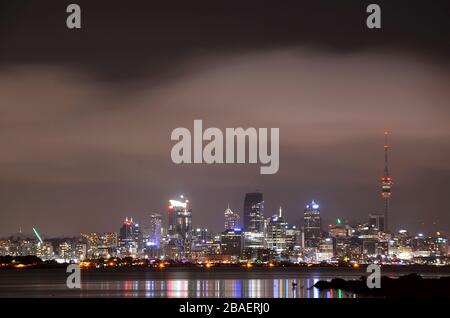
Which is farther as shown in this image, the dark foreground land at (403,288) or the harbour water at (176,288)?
the harbour water at (176,288)

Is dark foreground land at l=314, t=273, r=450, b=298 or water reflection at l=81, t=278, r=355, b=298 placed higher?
dark foreground land at l=314, t=273, r=450, b=298

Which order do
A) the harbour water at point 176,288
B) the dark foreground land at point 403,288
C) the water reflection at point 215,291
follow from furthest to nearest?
the harbour water at point 176,288 < the water reflection at point 215,291 < the dark foreground land at point 403,288

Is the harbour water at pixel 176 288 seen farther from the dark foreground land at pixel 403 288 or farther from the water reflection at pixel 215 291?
the dark foreground land at pixel 403 288

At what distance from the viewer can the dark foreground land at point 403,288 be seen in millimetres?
65062

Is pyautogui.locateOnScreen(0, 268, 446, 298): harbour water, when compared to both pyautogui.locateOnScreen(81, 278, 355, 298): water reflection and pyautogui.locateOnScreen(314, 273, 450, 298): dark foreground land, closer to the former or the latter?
pyautogui.locateOnScreen(81, 278, 355, 298): water reflection

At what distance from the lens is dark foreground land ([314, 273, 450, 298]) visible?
2562 inches

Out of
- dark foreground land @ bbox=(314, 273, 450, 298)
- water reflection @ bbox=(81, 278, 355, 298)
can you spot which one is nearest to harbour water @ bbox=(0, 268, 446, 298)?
water reflection @ bbox=(81, 278, 355, 298)

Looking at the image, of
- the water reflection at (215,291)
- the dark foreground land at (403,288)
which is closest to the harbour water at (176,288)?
the water reflection at (215,291)

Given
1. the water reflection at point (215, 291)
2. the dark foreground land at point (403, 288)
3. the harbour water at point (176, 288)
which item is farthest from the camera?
the harbour water at point (176, 288)

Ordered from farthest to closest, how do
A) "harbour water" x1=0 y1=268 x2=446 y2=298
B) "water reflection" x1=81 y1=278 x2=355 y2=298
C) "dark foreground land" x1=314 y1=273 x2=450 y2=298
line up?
"harbour water" x1=0 y1=268 x2=446 y2=298, "water reflection" x1=81 y1=278 x2=355 y2=298, "dark foreground land" x1=314 y1=273 x2=450 y2=298
